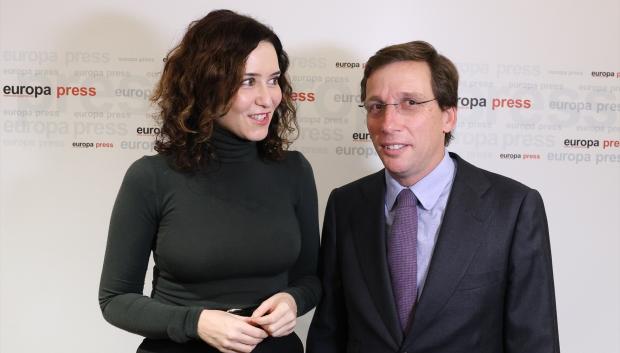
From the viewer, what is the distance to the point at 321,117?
97.5 inches

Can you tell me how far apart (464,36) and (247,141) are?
1.25 m

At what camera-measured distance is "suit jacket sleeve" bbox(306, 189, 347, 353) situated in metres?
1.73

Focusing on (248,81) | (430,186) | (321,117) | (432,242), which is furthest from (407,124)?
(321,117)

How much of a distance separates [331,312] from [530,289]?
0.59m

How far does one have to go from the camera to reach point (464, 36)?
2418 millimetres

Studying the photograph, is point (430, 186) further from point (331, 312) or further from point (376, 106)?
point (331, 312)

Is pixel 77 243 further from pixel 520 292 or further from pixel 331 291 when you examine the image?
pixel 520 292

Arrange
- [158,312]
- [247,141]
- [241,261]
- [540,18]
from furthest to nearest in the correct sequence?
[540,18] → [247,141] → [241,261] → [158,312]

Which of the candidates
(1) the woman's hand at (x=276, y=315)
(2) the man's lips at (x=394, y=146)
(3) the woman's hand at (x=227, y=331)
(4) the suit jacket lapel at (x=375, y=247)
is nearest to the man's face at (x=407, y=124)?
(2) the man's lips at (x=394, y=146)

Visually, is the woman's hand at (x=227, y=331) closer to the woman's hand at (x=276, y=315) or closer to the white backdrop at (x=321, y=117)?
the woman's hand at (x=276, y=315)

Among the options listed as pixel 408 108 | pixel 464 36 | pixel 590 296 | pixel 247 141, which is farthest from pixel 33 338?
pixel 590 296

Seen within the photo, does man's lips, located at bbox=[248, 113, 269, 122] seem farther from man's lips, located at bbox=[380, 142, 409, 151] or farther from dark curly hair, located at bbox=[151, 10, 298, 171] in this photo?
man's lips, located at bbox=[380, 142, 409, 151]

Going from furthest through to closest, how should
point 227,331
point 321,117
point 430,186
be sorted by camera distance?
point 321,117
point 430,186
point 227,331

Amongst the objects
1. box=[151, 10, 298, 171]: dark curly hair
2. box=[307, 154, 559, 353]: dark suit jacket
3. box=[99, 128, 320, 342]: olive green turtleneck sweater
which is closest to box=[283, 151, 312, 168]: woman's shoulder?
box=[99, 128, 320, 342]: olive green turtleneck sweater
